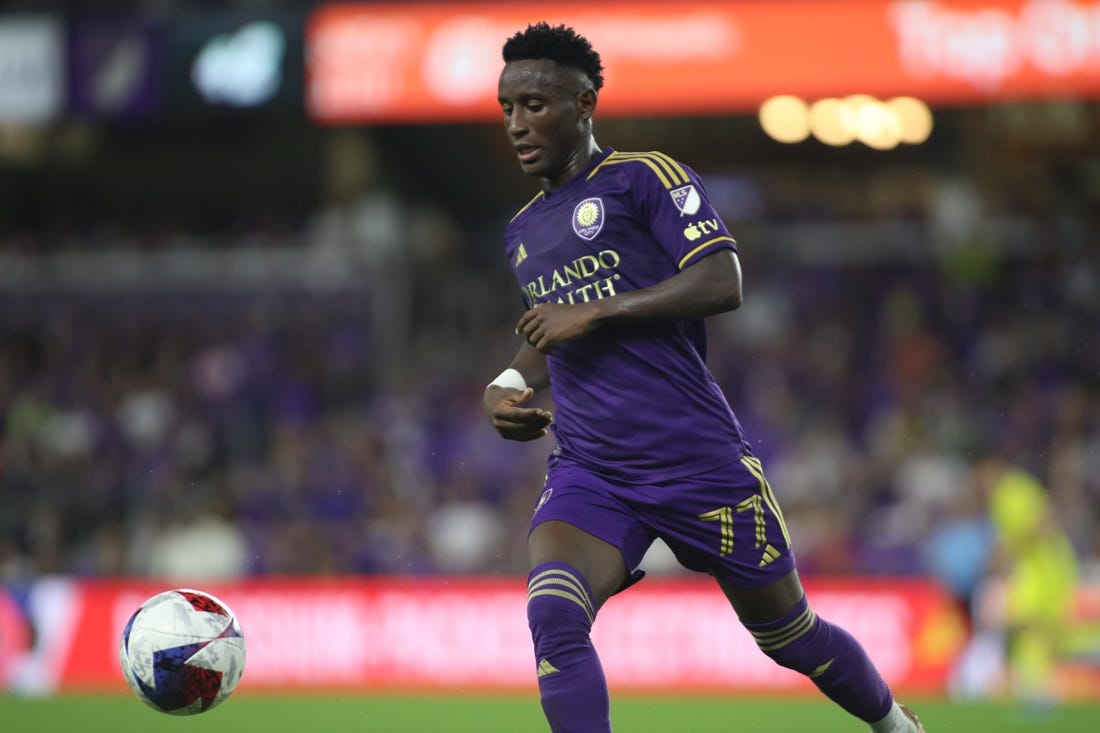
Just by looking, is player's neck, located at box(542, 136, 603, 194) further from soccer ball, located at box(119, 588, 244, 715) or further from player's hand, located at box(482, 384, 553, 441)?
soccer ball, located at box(119, 588, 244, 715)

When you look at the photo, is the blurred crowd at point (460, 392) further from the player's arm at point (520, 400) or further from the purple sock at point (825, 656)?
the player's arm at point (520, 400)

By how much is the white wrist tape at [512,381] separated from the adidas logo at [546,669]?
3.06 feet

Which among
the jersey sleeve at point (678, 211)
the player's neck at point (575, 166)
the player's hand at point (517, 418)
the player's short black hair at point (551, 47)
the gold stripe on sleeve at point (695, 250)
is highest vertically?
the player's short black hair at point (551, 47)

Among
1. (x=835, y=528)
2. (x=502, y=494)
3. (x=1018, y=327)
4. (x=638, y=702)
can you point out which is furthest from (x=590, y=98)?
(x=1018, y=327)

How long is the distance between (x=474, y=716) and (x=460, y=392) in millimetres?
6972

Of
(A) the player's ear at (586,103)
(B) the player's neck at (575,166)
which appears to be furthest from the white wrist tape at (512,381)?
(A) the player's ear at (586,103)

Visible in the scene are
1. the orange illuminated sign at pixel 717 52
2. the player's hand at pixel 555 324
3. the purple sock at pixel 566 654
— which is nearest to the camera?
the purple sock at pixel 566 654

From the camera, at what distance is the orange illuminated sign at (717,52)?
13.3 metres

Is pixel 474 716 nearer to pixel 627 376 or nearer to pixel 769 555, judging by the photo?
pixel 769 555

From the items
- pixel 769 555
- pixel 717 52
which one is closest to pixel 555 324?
pixel 769 555

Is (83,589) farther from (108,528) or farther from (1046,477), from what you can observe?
(1046,477)

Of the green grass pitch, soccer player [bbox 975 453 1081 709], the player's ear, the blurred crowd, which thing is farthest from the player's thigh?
the blurred crowd

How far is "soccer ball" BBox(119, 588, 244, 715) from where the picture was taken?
5.32m

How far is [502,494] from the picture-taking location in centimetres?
1431
